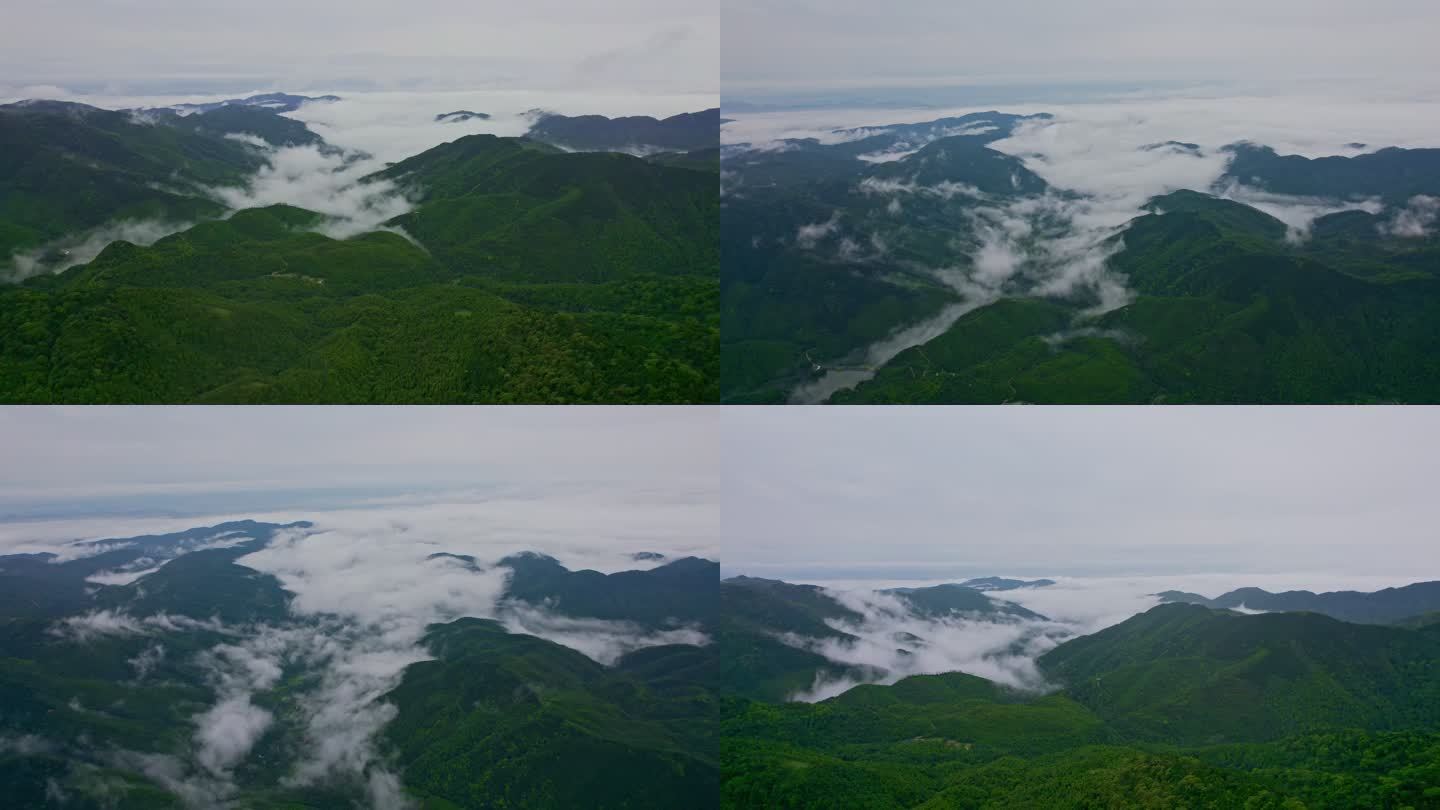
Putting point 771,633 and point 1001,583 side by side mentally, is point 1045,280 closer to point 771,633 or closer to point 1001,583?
point 1001,583

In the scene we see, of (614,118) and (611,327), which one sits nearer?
(611,327)

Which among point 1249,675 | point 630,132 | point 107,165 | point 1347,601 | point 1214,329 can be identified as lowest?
point 1249,675

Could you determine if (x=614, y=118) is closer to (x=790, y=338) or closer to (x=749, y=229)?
(x=749, y=229)

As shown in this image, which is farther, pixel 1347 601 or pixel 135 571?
pixel 135 571

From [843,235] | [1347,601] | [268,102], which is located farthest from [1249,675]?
[268,102]

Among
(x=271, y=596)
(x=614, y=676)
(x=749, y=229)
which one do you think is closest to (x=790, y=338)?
(x=749, y=229)

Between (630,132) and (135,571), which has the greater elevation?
(630,132)

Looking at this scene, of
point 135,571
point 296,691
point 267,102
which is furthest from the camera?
point 267,102

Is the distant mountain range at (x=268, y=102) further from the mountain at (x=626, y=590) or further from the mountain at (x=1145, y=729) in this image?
the mountain at (x=1145, y=729)
